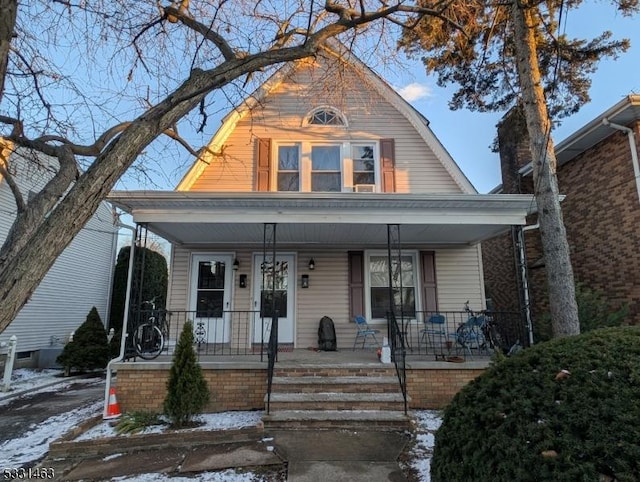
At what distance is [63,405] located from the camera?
280 inches

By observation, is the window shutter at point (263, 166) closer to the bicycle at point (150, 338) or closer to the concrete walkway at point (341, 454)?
the bicycle at point (150, 338)

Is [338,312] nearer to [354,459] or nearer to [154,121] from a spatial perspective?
[354,459]

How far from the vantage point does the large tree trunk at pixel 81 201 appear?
8.95 feet

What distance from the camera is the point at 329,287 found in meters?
8.92

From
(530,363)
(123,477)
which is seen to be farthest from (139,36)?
(530,363)

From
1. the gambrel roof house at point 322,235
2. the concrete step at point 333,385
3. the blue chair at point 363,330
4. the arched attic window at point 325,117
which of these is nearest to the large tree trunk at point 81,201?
the concrete step at point 333,385

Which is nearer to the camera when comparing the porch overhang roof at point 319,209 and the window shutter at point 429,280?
the porch overhang roof at point 319,209

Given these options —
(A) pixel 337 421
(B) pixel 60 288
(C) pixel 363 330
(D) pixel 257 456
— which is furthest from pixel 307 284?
(B) pixel 60 288

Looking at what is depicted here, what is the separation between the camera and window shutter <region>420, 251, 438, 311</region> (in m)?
8.94

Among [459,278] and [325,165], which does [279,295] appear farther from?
[459,278]

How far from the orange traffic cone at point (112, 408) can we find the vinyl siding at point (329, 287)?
9.51ft

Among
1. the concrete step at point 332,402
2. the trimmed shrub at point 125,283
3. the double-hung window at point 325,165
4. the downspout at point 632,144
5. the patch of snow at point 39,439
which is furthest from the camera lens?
the trimmed shrub at point 125,283

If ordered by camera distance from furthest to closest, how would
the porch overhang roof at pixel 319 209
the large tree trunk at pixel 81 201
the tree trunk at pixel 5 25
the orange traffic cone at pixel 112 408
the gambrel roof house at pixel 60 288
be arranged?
the gambrel roof house at pixel 60 288, the porch overhang roof at pixel 319 209, the orange traffic cone at pixel 112 408, the tree trunk at pixel 5 25, the large tree trunk at pixel 81 201

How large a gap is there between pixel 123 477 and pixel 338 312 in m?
5.47
